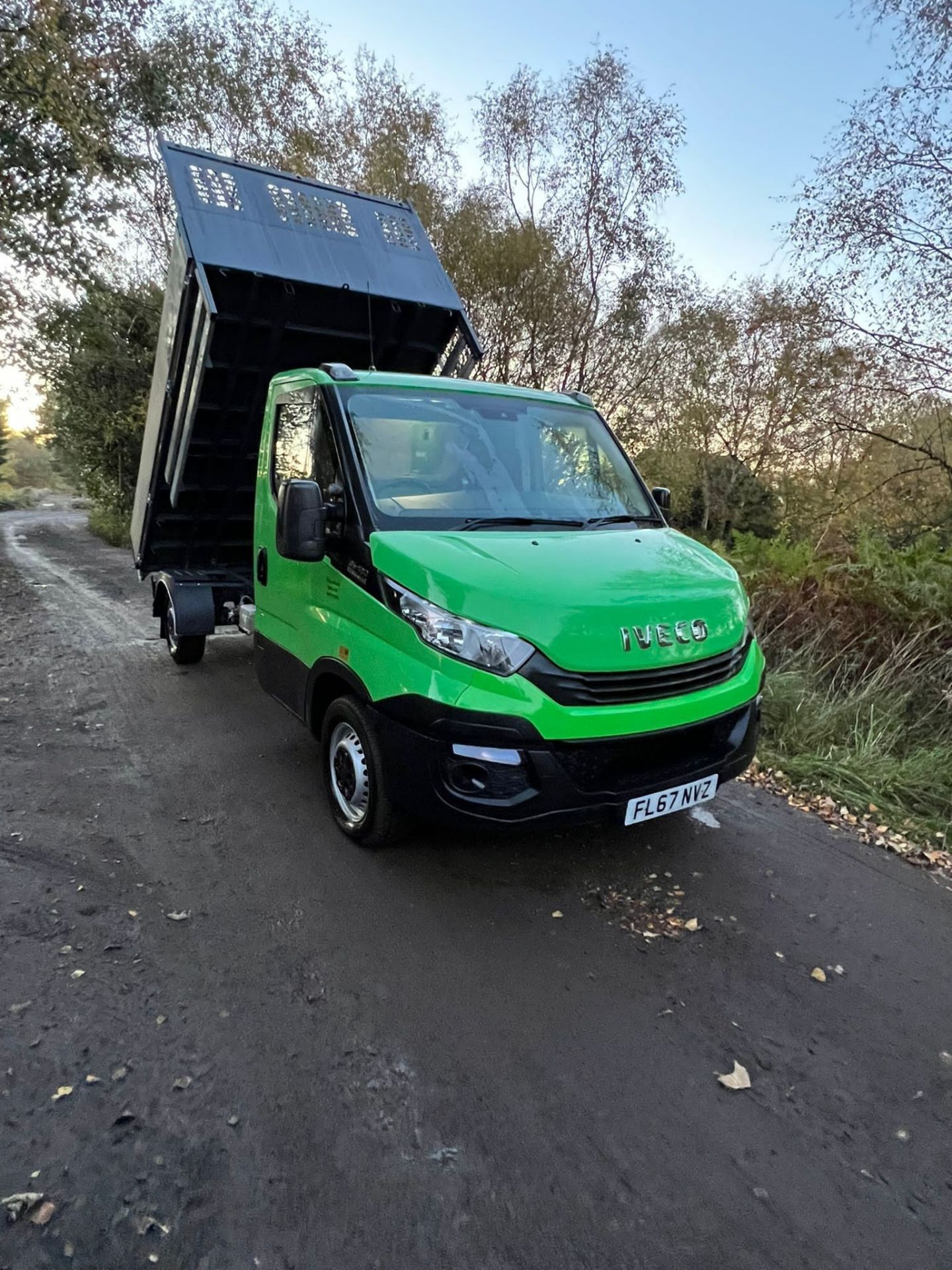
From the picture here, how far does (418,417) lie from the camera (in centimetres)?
384

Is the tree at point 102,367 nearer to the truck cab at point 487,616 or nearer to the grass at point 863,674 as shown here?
the truck cab at point 487,616

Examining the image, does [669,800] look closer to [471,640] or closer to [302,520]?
[471,640]

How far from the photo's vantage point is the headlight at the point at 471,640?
9.28ft

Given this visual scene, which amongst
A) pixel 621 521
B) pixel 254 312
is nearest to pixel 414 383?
pixel 621 521

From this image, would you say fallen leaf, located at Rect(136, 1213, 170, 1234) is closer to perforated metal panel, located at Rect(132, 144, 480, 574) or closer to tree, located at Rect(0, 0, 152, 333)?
perforated metal panel, located at Rect(132, 144, 480, 574)

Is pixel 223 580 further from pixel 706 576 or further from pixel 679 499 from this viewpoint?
pixel 679 499

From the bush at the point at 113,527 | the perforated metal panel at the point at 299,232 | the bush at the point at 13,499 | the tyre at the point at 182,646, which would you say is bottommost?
the bush at the point at 13,499

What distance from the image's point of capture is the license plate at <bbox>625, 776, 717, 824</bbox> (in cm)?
300

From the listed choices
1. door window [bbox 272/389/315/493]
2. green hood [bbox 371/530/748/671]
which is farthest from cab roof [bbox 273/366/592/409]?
green hood [bbox 371/530/748/671]

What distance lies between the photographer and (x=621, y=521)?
13.0ft

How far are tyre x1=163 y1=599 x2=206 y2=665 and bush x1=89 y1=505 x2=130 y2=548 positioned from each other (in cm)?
1481

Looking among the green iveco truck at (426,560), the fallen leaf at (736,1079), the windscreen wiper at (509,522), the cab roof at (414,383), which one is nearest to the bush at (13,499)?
the green iveco truck at (426,560)

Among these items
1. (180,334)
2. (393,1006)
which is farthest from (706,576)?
(180,334)

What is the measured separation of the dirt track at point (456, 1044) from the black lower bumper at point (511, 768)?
55 cm
